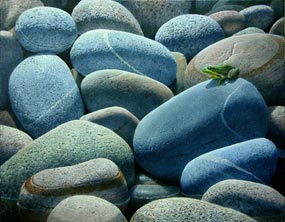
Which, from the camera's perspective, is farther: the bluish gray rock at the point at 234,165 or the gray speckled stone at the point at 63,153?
the gray speckled stone at the point at 63,153

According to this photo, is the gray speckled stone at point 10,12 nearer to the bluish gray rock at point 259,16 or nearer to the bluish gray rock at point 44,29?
the bluish gray rock at point 44,29

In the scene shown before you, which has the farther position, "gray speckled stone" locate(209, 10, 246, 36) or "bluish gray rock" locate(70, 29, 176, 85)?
"gray speckled stone" locate(209, 10, 246, 36)

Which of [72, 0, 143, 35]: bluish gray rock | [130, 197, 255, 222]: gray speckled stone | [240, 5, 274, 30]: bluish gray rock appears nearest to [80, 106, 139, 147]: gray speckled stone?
[72, 0, 143, 35]: bluish gray rock

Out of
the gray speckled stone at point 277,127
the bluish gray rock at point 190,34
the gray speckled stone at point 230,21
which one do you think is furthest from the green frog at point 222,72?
the gray speckled stone at point 230,21

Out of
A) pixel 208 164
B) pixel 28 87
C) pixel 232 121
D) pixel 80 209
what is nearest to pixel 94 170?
pixel 80 209

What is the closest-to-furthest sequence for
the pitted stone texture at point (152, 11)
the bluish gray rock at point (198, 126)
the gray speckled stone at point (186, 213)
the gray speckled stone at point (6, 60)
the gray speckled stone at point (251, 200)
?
the gray speckled stone at point (186, 213), the gray speckled stone at point (251, 200), the bluish gray rock at point (198, 126), the gray speckled stone at point (6, 60), the pitted stone texture at point (152, 11)

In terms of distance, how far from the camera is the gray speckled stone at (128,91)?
10.5ft

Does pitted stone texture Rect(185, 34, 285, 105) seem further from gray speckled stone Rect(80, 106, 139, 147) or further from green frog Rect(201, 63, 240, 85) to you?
gray speckled stone Rect(80, 106, 139, 147)

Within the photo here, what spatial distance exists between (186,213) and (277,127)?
115 cm

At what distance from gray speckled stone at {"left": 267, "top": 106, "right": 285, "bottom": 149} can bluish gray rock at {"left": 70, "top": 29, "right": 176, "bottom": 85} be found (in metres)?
0.79

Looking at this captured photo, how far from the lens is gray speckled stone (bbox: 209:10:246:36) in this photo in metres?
3.92

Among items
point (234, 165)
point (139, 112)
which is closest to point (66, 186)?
point (234, 165)

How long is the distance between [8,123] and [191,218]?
1.69m

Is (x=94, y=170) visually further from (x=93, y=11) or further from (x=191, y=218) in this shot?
(x=93, y=11)
